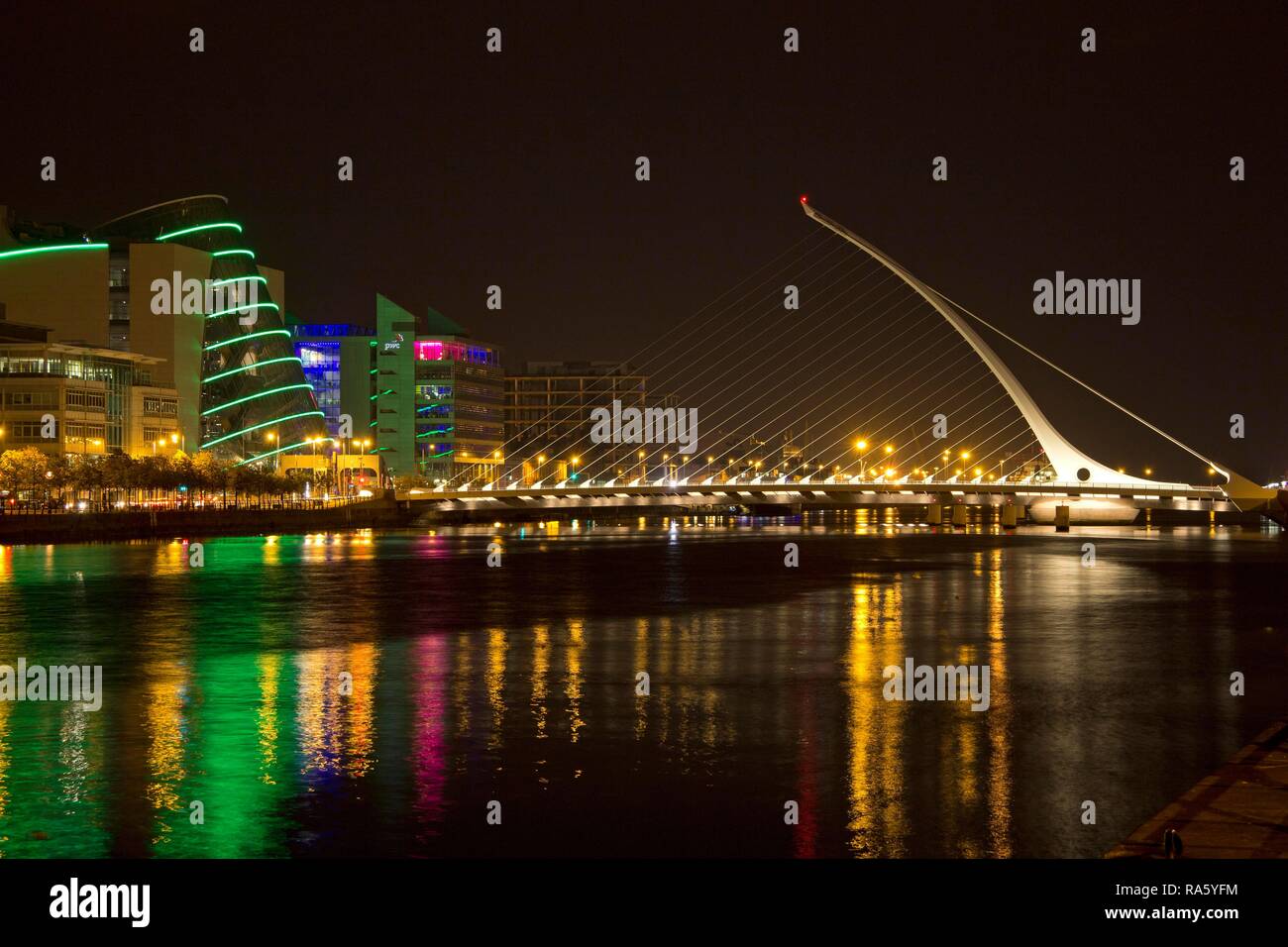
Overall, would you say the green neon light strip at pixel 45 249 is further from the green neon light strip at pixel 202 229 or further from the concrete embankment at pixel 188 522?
the concrete embankment at pixel 188 522

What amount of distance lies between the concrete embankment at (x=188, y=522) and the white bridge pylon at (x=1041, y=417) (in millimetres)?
36957

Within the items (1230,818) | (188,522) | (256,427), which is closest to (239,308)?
(256,427)

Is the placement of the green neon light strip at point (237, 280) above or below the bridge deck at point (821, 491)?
above

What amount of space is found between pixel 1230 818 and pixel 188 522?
79.5 m

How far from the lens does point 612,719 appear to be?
18234mm

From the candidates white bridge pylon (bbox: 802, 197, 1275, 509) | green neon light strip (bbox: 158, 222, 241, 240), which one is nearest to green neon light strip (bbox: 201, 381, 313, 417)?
green neon light strip (bbox: 158, 222, 241, 240)

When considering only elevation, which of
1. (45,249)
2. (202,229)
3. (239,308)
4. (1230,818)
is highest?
(202,229)

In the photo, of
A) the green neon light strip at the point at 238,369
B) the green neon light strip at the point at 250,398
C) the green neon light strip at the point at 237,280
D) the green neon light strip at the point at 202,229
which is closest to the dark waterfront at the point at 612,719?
the green neon light strip at the point at 250,398

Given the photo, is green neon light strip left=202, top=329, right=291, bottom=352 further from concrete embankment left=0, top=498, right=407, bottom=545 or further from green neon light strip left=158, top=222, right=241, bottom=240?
concrete embankment left=0, top=498, right=407, bottom=545

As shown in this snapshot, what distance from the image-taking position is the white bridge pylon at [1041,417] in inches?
3627

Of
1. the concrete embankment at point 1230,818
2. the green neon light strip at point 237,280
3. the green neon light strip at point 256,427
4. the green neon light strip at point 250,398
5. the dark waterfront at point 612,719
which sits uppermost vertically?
the green neon light strip at point 237,280

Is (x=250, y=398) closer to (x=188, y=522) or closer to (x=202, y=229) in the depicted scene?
(x=202, y=229)
